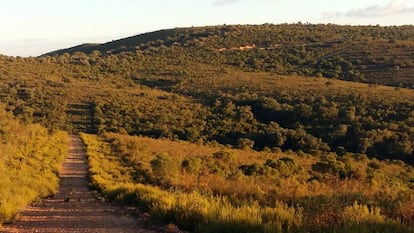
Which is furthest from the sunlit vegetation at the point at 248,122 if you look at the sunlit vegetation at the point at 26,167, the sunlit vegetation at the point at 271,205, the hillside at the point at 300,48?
the sunlit vegetation at the point at 26,167

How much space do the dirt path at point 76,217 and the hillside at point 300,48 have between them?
5930 cm

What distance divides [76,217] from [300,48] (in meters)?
90.2

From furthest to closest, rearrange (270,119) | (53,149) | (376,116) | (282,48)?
(282,48) < (270,119) < (376,116) < (53,149)

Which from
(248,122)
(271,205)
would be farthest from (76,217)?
(248,122)

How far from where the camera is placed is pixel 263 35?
115 meters

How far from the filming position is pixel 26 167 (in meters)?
22.0

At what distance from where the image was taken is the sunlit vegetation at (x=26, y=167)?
12.8 metres

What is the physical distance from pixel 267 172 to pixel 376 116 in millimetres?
30522

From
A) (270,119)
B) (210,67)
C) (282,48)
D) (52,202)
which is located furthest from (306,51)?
(52,202)

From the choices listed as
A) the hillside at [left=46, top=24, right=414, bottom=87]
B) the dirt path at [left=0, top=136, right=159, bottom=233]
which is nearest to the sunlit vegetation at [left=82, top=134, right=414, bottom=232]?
the dirt path at [left=0, top=136, right=159, bottom=233]

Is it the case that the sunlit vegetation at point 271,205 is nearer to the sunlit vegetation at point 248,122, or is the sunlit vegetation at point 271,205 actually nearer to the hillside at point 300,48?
the sunlit vegetation at point 248,122

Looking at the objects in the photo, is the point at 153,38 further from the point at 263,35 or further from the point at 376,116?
the point at 376,116

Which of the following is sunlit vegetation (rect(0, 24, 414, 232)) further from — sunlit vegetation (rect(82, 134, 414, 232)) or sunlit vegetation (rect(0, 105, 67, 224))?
sunlit vegetation (rect(0, 105, 67, 224))

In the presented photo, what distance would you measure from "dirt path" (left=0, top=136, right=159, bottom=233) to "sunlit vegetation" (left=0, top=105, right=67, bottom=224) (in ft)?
1.18
